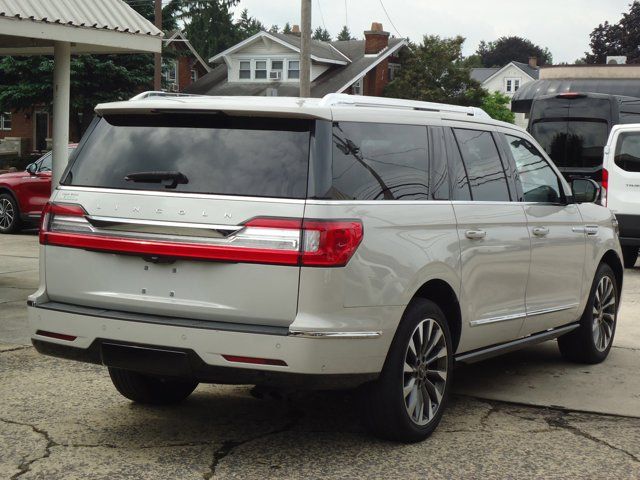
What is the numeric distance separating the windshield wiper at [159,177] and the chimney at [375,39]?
5663cm

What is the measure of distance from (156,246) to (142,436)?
1162 mm

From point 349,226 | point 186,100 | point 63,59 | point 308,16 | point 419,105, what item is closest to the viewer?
point 349,226

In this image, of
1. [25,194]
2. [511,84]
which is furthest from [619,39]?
[25,194]

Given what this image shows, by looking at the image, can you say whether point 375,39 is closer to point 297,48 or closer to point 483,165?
point 297,48

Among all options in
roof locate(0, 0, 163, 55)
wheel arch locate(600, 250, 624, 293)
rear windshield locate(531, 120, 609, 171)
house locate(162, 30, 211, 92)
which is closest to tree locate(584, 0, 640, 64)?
house locate(162, 30, 211, 92)

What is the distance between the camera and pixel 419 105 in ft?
20.0

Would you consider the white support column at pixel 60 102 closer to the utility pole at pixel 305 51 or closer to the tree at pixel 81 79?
the utility pole at pixel 305 51

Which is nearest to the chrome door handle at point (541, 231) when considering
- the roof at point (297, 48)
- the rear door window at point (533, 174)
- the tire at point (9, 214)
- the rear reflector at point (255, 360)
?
the rear door window at point (533, 174)

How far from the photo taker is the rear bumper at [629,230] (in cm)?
1530

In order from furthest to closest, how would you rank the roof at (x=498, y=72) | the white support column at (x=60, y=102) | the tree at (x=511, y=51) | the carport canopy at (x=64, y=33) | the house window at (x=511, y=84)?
the tree at (x=511, y=51) → the roof at (x=498, y=72) → the house window at (x=511, y=84) → the white support column at (x=60, y=102) → the carport canopy at (x=64, y=33)

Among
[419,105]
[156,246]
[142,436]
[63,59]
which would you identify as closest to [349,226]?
[156,246]

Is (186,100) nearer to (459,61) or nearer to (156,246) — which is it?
(156,246)

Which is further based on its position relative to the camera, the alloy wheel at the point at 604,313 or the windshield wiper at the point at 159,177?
the alloy wheel at the point at 604,313

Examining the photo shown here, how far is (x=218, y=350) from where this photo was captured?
16.4ft
